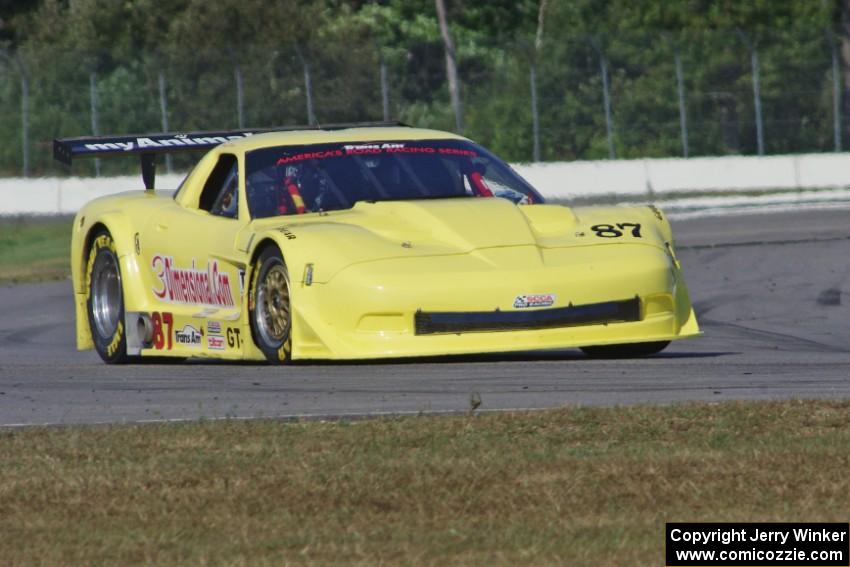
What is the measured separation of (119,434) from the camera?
22.3 ft

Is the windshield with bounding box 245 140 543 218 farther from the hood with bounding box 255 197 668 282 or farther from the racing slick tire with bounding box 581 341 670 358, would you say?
the racing slick tire with bounding box 581 341 670 358

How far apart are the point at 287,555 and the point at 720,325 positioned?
302 inches

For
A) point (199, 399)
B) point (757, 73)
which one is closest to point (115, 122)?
point (757, 73)

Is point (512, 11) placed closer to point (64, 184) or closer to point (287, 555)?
point (64, 184)

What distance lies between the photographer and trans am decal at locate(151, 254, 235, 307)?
9.64 meters

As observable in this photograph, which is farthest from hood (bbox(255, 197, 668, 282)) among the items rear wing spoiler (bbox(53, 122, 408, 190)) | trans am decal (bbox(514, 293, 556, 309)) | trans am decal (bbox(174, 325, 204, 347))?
rear wing spoiler (bbox(53, 122, 408, 190))

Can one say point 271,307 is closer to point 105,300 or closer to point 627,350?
point 627,350

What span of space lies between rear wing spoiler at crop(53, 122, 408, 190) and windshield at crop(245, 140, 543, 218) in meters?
1.05

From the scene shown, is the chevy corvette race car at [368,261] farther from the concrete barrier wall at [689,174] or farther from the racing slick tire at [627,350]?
the concrete barrier wall at [689,174]

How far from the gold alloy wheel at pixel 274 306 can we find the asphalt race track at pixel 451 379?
0.20 m

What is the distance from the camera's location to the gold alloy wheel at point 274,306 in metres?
9.05

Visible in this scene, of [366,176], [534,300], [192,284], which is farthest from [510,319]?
[192,284]

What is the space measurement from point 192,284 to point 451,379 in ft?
7.55

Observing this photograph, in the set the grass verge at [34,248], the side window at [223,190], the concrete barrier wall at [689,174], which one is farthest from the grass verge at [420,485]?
the concrete barrier wall at [689,174]
